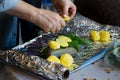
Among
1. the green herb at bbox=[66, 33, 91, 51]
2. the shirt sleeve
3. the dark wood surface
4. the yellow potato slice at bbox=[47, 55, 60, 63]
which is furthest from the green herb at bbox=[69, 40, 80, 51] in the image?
the dark wood surface

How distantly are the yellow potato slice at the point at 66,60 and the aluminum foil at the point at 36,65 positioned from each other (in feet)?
0.24

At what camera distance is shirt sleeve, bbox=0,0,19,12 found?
826mm

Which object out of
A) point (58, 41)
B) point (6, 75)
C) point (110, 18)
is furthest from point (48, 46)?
point (110, 18)

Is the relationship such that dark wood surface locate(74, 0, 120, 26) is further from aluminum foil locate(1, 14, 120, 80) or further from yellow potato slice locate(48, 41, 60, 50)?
yellow potato slice locate(48, 41, 60, 50)

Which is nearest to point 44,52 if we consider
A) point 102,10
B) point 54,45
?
point 54,45

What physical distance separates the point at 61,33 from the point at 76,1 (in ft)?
1.57

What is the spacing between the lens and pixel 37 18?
0.89m

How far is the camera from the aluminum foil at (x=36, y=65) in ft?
2.52

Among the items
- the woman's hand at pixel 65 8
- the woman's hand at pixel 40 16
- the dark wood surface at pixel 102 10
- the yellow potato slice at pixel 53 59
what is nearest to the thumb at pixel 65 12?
the woman's hand at pixel 65 8

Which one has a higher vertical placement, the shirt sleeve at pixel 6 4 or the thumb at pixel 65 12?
the shirt sleeve at pixel 6 4

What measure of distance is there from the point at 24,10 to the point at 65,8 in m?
0.20

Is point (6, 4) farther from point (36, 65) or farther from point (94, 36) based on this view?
point (94, 36)

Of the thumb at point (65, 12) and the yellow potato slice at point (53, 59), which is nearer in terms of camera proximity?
the yellow potato slice at point (53, 59)

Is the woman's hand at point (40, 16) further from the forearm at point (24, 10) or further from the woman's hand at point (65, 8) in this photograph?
the woman's hand at point (65, 8)
